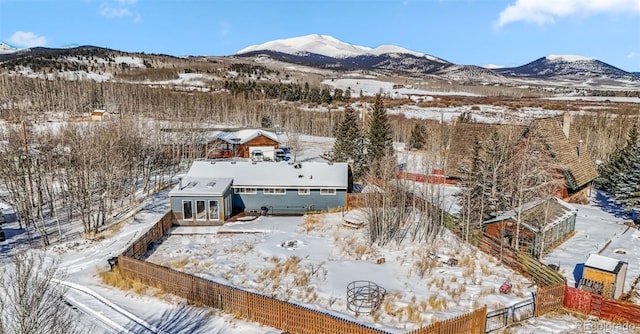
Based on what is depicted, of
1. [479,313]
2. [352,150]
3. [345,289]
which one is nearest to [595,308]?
[479,313]

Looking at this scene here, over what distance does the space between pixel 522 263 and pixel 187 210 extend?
1909cm

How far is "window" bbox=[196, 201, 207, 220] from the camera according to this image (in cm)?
2669

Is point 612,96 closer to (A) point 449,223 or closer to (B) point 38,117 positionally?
(A) point 449,223

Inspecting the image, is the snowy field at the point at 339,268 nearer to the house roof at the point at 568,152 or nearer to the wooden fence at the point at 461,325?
the wooden fence at the point at 461,325

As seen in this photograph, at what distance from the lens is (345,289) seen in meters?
17.4

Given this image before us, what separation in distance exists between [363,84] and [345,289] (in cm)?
17154

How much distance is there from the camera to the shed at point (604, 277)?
15758 millimetres

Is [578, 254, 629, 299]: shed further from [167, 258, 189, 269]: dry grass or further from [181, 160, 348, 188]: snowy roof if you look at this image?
[167, 258, 189, 269]: dry grass

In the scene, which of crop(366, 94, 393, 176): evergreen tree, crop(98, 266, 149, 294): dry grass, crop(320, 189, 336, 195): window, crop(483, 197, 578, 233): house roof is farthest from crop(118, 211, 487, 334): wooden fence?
crop(366, 94, 393, 176): evergreen tree

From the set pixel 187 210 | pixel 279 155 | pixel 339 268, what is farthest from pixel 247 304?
pixel 279 155

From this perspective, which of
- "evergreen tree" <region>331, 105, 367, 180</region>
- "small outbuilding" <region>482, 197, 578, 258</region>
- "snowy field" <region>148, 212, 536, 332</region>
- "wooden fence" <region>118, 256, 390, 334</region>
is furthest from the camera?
"evergreen tree" <region>331, 105, 367, 180</region>

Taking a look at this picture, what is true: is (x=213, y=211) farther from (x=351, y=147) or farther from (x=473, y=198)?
(x=351, y=147)

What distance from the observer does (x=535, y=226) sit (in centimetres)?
2152

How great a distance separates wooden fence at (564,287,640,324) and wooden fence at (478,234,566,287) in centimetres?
75
